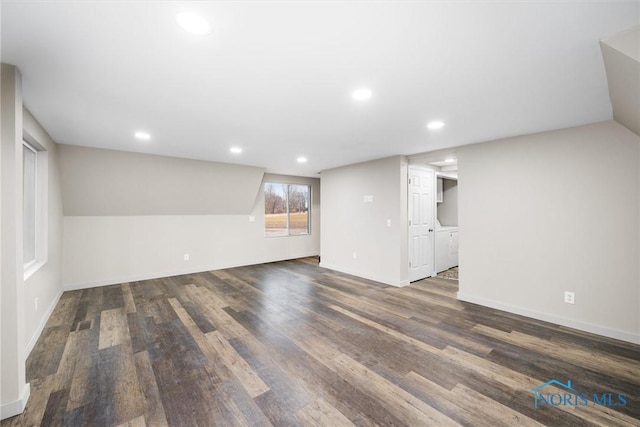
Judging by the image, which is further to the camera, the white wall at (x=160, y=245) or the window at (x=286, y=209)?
the window at (x=286, y=209)

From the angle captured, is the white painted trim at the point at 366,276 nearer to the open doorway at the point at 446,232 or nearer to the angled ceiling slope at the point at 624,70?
the open doorway at the point at 446,232

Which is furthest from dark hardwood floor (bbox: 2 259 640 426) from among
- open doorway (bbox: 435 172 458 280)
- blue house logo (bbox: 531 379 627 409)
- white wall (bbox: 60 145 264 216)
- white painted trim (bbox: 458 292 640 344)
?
open doorway (bbox: 435 172 458 280)

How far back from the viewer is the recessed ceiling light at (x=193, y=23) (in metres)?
1.36

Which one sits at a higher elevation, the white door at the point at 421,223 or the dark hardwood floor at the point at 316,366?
the white door at the point at 421,223

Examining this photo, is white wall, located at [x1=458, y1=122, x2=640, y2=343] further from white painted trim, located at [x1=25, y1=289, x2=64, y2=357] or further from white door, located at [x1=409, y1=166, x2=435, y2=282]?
white painted trim, located at [x1=25, y1=289, x2=64, y2=357]

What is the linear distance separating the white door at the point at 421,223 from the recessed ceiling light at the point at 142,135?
4207 millimetres

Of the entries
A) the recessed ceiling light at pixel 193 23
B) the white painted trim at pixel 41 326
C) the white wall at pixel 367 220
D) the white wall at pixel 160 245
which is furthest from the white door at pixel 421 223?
the white painted trim at pixel 41 326

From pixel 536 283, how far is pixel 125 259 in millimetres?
6533

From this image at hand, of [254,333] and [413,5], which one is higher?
[413,5]

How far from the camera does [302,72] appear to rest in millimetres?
1904

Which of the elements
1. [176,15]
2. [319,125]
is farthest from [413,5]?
[319,125]

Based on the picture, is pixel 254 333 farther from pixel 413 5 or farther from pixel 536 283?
pixel 536 283

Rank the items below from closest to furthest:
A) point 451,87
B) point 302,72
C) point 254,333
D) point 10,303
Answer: point 10,303, point 302,72, point 451,87, point 254,333

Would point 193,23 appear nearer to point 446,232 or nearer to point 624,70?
point 624,70
